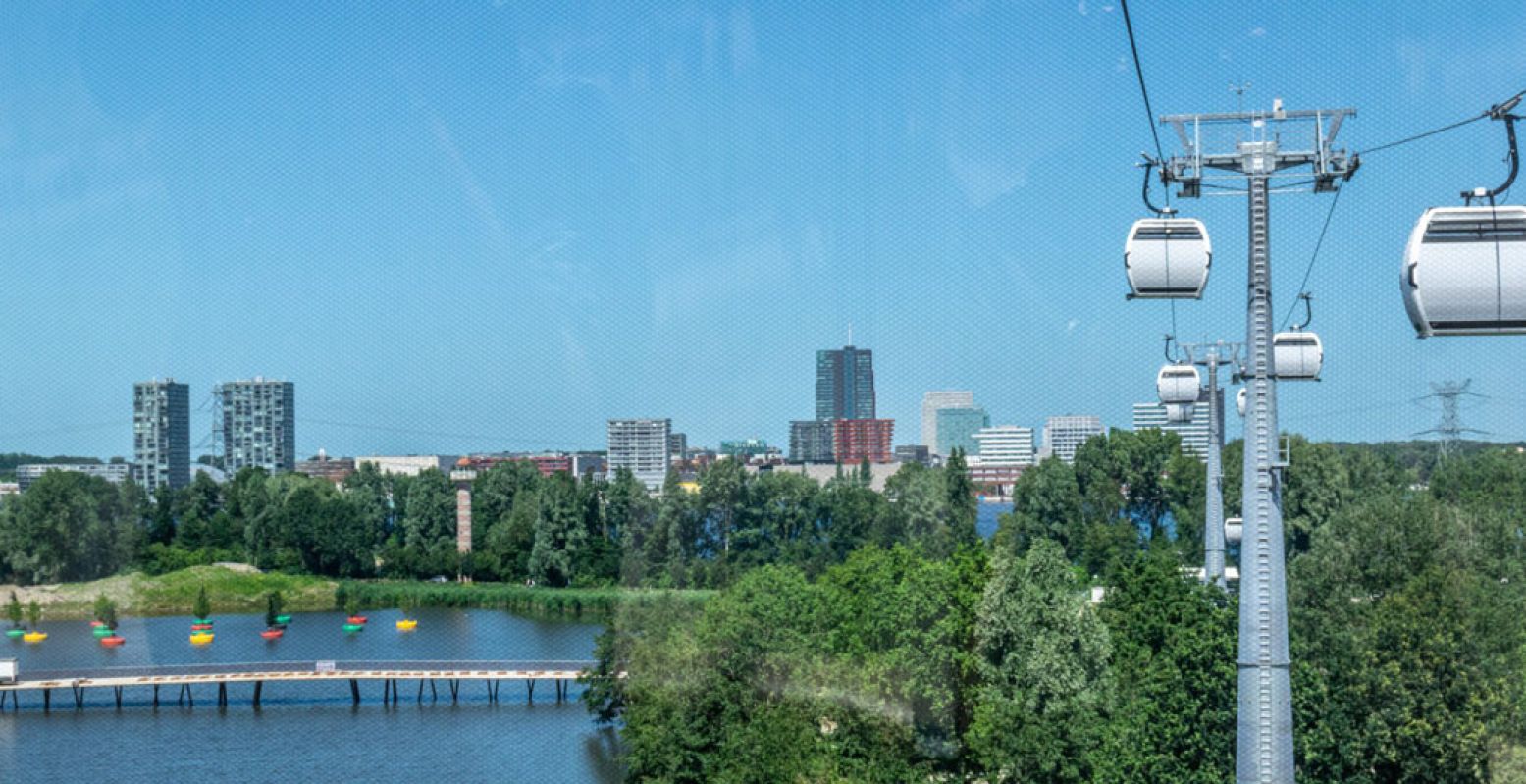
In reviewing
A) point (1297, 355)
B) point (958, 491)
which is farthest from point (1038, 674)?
point (958, 491)

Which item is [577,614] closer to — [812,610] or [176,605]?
[176,605]

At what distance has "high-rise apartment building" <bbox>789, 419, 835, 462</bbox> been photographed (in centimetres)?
7606

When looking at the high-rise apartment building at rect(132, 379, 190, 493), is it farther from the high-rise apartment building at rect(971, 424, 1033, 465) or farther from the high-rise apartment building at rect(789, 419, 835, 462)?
the high-rise apartment building at rect(971, 424, 1033, 465)

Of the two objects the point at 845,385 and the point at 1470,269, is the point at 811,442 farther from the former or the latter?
the point at 1470,269

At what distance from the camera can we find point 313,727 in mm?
19734

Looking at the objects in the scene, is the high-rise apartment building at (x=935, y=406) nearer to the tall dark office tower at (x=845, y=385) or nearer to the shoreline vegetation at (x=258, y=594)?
the tall dark office tower at (x=845, y=385)

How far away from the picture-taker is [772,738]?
10.9 metres

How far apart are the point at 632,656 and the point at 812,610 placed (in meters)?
2.65

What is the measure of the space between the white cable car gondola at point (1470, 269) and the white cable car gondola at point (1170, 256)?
127 cm

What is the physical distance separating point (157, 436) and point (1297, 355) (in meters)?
74.6

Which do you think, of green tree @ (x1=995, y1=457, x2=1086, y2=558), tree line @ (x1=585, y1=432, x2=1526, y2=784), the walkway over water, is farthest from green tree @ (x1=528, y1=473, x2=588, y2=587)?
tree line @ (x1=585, y1=432, x2=1526, y2=784)

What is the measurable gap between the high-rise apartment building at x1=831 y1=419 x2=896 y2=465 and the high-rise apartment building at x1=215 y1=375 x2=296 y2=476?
1152 inches

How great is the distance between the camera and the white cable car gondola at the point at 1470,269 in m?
3.57

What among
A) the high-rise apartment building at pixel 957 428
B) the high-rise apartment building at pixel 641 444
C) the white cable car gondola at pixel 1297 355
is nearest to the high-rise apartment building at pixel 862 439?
the high-rise apartment building at pixel 641 444
